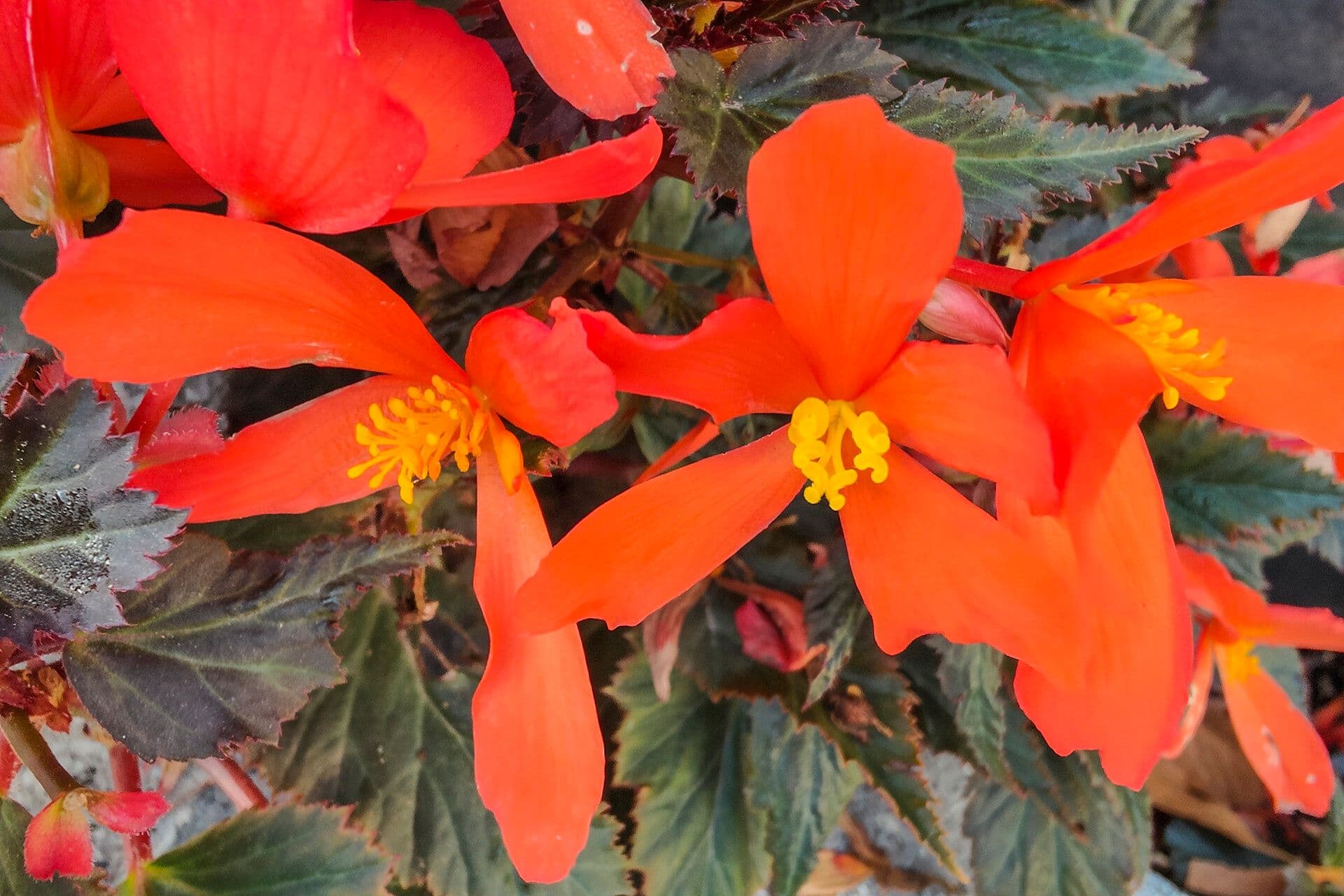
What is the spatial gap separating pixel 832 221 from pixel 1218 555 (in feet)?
2.07

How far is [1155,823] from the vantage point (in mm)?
1089

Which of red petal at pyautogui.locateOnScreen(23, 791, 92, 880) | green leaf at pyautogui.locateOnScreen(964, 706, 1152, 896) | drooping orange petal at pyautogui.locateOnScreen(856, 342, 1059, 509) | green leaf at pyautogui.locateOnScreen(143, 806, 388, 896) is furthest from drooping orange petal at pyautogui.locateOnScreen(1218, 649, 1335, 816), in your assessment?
red petal at pyautogui.locateOnScreen(23, 791, 92, 880)

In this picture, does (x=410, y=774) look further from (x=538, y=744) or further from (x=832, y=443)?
(x=832, y=443)

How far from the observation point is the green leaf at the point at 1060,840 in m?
0.78

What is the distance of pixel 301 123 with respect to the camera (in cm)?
29

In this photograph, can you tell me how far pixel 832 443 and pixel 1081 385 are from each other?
9 centimetres

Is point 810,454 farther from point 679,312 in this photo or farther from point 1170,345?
point 679,312

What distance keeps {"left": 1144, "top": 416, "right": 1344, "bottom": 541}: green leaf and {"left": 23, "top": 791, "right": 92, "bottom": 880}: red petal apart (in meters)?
0.69

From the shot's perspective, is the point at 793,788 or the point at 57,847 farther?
the point at 793,788

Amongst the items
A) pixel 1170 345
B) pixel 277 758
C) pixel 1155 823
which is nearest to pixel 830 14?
pixel 1170 345

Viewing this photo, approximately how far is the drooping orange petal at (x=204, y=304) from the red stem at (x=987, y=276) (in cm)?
22

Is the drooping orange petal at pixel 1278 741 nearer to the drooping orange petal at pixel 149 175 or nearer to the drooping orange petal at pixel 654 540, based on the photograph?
the drooping orange petal at pixel 654 540

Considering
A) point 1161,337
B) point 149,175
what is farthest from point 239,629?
point 1161,337

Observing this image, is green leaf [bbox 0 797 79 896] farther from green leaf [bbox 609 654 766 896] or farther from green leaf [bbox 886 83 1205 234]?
green leaf [bbox 886 83 1205 234]
